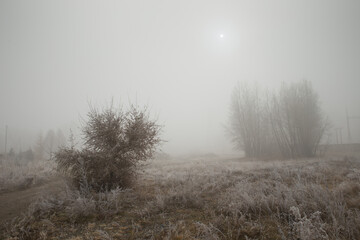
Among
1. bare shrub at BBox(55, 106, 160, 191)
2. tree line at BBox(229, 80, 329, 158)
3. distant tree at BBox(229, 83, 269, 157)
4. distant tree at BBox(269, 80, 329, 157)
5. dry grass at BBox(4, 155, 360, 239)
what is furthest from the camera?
distant tree at BBox(229, 83, 269, 157)

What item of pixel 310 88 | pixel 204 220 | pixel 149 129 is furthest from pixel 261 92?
pixel 204 220

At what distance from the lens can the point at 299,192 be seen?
3.84 m

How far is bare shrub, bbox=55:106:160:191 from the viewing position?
514 cm

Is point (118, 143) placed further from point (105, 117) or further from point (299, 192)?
point (299, 192)

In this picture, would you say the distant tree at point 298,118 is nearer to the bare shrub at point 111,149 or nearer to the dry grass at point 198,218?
the dry grass at point 198,218

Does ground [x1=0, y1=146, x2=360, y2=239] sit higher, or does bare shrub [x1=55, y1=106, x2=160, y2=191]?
bare shrub [x1=55, y1=106, x2=160, y2=191]

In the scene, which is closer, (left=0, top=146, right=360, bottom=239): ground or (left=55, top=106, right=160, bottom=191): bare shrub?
(left=0, top=146, right=360, bottom=239): ground

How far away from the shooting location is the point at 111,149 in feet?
16.8

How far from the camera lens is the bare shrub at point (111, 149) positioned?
5145 millimetres

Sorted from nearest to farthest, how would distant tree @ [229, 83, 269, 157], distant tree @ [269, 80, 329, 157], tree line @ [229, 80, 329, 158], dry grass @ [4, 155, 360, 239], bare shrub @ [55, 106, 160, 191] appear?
1. dry grass @ [4, 155, 360, 239]
2. bare shrub @ [55, 106, 160, 191]
3. distant tree @ [269, 80, 329, 157]
4. tree line @ [229, 80, 329, 158]
5. distant tree @ [229, 83, 269, 157]

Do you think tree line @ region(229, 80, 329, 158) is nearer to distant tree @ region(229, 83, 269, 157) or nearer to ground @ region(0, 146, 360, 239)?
distant tree @ region(229, 83, 269, 157)

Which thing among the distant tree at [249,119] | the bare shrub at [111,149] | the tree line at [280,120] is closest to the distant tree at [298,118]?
the tree line at [280,120]

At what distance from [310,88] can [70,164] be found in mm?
26530

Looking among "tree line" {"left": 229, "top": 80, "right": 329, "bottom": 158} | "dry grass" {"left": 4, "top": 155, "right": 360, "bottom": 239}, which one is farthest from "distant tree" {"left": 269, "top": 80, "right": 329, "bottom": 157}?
"dry grass" {"left": 4, "top": 155, "right": 360, "bottom": 239}
